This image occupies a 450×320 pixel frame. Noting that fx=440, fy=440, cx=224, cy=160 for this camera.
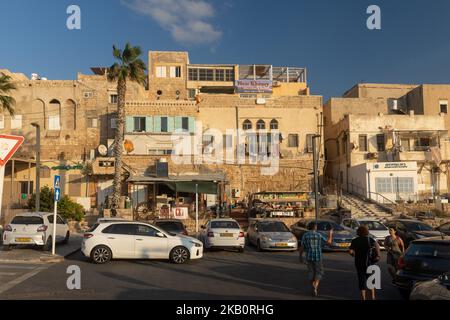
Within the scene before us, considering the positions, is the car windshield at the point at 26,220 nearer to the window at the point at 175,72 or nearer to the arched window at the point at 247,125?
the arched window at the point at 247,125

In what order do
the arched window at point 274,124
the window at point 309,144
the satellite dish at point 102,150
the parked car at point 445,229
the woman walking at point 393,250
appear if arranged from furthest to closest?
1. the arched window at point 274,124
2. the window at point 309,144
3. the satellite dish at point 102,150
4. the parked car at point 445,229
5. the woman walking at point 393,250

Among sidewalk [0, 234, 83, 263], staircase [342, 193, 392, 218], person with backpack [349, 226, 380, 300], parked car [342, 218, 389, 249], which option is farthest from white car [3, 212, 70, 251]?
staircase [342, 193, 392, 218]

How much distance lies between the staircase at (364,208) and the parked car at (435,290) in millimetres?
25509

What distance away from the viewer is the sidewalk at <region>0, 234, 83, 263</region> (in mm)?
16172

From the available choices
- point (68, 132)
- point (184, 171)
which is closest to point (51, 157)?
point (68, 132)

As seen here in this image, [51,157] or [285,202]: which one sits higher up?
[51,157]

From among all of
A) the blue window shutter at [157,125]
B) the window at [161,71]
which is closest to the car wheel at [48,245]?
the blue window shutter at [157,125]

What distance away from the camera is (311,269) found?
400 inches

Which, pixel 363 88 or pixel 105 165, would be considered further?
pixel 363 88

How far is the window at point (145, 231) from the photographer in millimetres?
15702

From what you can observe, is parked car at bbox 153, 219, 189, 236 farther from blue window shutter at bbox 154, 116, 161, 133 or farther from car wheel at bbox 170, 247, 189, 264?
blue window shutter at bbox 154, 116, 161, 133

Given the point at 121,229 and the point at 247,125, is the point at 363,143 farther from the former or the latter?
the point at 121,229
